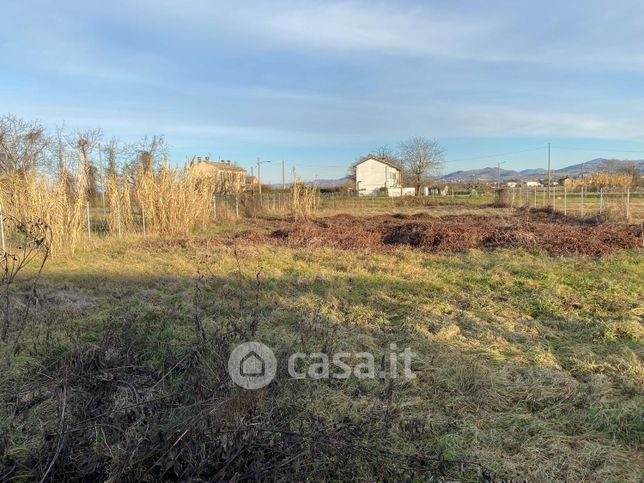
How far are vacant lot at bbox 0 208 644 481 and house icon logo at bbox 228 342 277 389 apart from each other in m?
0.09

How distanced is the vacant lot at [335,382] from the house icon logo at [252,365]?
0.30 ft

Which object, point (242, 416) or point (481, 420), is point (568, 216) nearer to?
point (481, 420)

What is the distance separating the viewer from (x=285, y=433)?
6.99 ft

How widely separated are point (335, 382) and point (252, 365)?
631 millimetres

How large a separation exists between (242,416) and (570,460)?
178 cm

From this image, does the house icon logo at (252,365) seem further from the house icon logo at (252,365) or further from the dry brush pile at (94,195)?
the dry brush pile at (94,195)

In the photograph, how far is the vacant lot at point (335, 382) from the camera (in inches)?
82.7

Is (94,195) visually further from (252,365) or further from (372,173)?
(372,173)

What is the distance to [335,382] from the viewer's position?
124 inches

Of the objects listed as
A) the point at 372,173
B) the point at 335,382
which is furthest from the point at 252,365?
the point at 372,173

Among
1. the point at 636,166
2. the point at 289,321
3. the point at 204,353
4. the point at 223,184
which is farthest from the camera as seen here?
the point at 636,166

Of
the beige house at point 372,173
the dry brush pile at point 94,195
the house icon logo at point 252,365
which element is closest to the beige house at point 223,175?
the dry brush pile at point 94,195

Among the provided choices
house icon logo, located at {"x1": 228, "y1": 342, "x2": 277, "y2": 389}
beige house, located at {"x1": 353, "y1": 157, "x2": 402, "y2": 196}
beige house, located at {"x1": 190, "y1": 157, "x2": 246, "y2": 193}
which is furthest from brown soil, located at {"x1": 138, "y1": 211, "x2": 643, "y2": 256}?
beige house, located at {"x1": 353, "y1": 157, "x2": 402, "y2": 196}

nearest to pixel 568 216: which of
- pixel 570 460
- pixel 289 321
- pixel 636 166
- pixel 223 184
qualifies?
pixel 223 184
